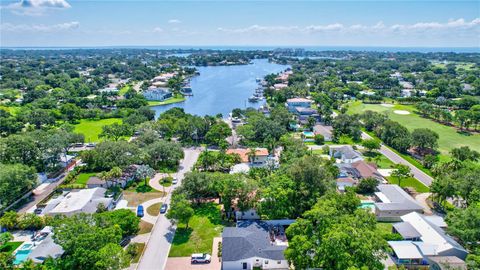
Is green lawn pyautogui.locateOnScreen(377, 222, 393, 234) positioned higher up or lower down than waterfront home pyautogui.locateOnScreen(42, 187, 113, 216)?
lower down

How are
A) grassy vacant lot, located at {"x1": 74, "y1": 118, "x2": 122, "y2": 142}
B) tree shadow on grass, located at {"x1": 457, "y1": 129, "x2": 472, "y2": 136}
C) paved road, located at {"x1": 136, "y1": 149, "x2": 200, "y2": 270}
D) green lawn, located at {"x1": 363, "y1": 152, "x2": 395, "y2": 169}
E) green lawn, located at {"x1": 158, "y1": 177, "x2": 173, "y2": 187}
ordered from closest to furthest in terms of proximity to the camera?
paved road, located at {"x1": 136, "y1": 149, "x2": 200, "y2": 270} < green lawn, located at {"x1": 158, "y1": 177, "x2": 173, "y2": 187} < green lawn, located at {"x1": 363, "y1": 152, "x2": 395, "y2": 169} < grassy vacant lot, located at {"x1": 74, "y1": 118, "x2": 122, "y2": 142} < tree shadow on grass, located at {"x1": 457, "y1": 129, "x2": 472, "y2": 136}

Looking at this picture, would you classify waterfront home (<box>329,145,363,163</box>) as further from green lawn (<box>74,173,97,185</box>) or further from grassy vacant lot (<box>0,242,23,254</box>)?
grassy vacant lot (<box>0,242,23,254</box>)

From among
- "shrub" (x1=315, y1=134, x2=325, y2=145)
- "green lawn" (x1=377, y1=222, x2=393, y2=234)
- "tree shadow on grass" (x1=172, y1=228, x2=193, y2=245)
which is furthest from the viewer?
"shrub" (x1=315, y1=134, x2=325, y2=145)

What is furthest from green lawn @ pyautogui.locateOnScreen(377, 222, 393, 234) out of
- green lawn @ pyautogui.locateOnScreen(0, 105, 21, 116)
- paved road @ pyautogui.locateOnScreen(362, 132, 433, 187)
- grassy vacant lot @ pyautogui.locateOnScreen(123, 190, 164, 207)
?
green lawn @ pyautogui.locateOnScreen(0, 105, 21, 116)

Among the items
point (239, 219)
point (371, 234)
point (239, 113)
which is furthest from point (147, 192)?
point (239, 113)

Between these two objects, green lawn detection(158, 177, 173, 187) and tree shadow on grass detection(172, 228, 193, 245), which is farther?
green lawn detection(158, 177, 173, 187)

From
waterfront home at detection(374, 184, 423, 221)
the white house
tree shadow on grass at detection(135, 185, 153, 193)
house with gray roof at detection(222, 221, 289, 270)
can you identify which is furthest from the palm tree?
house with gray roof at detection(222, 221, 289, 270)

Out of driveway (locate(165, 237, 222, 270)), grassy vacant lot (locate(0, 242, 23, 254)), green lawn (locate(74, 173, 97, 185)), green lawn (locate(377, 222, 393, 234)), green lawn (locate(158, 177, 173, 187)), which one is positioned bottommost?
green lawn (locate(377, 222, 393, 234))

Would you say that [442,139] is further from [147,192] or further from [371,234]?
[147,192]
